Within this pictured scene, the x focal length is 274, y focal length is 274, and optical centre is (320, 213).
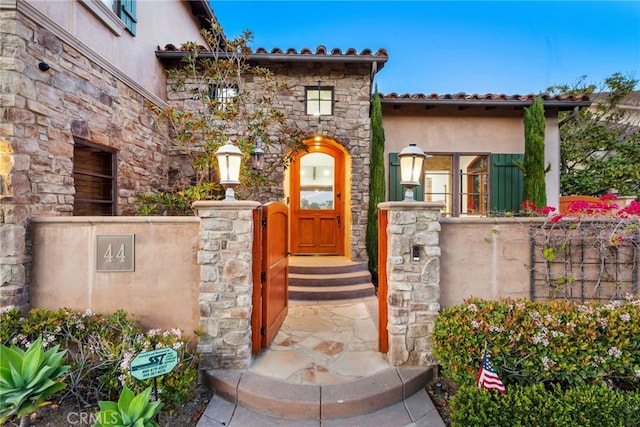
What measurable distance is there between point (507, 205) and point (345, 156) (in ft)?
12.6

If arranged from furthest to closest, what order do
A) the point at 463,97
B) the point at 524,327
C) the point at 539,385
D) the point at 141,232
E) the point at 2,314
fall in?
1. the point at 463,97
2. the point at 141,232
3. the point at 2,314
4. the point at 524,327
5. the point at 539,385

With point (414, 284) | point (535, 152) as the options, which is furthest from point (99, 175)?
point (535, 152)

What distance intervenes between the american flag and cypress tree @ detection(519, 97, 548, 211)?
4809mm

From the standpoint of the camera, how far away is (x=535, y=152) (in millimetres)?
5766

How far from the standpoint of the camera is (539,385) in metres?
2.38

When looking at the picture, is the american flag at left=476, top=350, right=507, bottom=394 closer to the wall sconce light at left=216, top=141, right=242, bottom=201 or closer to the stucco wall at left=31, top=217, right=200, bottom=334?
the stucco wall at left=31, top=217, right=200, bottom=334

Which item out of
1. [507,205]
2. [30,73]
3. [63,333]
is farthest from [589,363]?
[30,73]

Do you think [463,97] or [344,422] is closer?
[344,422]

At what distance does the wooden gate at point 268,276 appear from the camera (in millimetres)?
3166

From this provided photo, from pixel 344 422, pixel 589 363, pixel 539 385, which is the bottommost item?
pixel 344 422

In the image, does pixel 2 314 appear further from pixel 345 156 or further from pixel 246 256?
pixel 345 156

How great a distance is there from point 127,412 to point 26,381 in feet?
2.67

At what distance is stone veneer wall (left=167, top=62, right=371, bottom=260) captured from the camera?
5.92 metres

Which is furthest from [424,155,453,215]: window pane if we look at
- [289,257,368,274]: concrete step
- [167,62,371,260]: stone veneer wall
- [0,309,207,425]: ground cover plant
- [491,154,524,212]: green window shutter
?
[0,309,207,425]: ground cover plant
